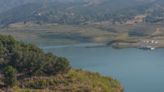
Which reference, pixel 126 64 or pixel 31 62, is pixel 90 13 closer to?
pixel 126 64

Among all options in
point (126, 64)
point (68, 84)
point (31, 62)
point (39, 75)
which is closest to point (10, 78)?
point (39, 75)

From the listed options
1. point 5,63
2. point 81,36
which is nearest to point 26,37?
point 81,36

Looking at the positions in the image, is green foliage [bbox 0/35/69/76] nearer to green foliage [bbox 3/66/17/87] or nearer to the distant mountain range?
green foliage [bbox 3/66/17/87]

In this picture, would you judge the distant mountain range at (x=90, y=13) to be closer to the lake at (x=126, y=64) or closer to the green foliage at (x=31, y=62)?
the lake at (x=126, y=64)

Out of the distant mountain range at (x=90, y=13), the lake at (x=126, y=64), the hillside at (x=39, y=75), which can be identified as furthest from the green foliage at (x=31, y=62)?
the distant mountain range at (x=90, y=13)

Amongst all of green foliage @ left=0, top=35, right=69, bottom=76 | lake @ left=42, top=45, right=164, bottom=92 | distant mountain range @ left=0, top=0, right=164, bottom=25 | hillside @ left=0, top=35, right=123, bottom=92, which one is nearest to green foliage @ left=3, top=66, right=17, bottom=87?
hillside @ left=0, top=35, right=123, bottom=92

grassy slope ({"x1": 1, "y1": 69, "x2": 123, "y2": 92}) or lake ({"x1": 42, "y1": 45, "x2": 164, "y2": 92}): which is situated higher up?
grassy slope ({"x1": 1, "y1": 69, "x2": 123, "y2": 92})
